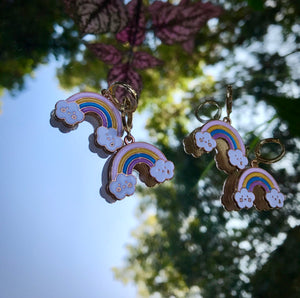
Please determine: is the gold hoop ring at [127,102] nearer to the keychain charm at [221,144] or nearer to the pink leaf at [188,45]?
the keychain charm at [221,144]

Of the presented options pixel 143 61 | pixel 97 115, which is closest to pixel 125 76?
pixel 143 61

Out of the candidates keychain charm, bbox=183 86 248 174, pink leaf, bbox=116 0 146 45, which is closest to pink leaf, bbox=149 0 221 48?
pink leaf, bbox=116 0 146 45

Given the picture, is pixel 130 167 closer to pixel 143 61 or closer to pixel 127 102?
pixel 127 102

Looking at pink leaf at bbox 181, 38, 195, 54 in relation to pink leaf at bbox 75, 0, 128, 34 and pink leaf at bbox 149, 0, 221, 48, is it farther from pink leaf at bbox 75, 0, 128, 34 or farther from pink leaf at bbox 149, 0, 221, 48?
pink leaf at bbox 75, 0, 128, 34

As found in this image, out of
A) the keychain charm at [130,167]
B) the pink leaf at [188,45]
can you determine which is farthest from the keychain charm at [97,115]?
the pink leaf at [188,45]

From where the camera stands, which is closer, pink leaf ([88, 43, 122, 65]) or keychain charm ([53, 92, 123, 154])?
keychain charm ([53, 92, 123, 154])

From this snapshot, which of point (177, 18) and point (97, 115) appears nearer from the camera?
point (97, 115)

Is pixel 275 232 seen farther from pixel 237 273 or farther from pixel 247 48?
pixel 247 48
